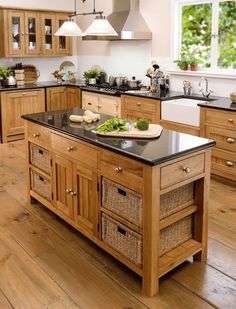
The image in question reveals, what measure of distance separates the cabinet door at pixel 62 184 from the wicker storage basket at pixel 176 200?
0.86m

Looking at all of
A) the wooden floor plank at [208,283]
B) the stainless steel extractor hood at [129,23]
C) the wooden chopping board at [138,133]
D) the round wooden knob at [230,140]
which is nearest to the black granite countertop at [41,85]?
the stainless steel extractor hood at [129,23]

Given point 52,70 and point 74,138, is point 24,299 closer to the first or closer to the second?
point 74,138

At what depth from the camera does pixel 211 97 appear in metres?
5.00

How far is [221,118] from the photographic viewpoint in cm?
418

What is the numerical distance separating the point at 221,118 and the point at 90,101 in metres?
2.64

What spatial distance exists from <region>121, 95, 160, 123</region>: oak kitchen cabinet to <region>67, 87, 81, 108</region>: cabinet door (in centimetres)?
124

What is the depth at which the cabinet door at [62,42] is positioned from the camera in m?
6.75

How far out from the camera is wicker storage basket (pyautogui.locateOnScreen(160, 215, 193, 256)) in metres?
2.56

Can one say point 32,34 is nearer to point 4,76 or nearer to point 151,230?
point 4,76

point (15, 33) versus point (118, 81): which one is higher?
point (15, 33)

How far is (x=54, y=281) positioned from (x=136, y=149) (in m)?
1.04

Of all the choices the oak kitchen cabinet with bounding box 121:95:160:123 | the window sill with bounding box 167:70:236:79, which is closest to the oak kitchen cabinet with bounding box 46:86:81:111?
the oak kitchen cabinet with bounding box 121:95:160:123

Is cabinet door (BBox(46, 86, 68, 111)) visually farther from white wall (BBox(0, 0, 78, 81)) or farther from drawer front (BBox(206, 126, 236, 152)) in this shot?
drawer front (BBox(206, 126, 236, 152))

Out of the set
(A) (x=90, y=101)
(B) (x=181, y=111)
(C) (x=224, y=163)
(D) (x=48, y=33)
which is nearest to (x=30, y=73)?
(D) (x=48, y=33)
